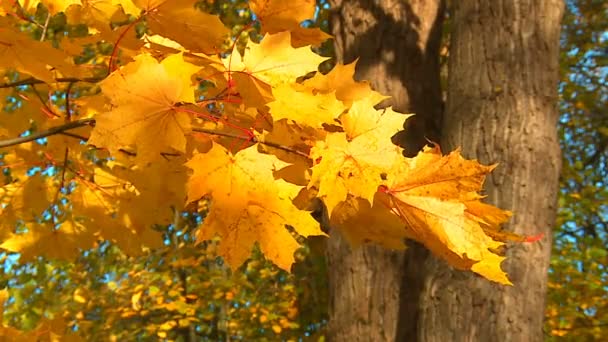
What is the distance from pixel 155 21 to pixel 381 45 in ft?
5.95

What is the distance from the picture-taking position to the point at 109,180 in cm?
138

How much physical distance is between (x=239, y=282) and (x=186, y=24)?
405cm

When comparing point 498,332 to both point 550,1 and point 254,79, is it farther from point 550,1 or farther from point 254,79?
point 254,79

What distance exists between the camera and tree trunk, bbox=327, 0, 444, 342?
246 centimetres

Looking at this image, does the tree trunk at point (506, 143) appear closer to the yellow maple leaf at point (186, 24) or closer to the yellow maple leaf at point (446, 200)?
the yellow maple leaf at point (446, 200)

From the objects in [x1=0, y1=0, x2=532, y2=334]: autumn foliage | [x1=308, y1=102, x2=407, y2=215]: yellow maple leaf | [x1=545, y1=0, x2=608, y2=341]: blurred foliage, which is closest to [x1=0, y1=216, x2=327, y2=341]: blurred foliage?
[x1=545, y1=0, x2=608, y2=341]: blurred foliage

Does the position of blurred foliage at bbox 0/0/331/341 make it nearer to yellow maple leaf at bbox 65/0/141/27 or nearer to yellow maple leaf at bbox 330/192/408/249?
yellow maple leaf at bbox 65/0/141/27

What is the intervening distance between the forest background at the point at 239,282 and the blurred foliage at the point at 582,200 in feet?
0.05

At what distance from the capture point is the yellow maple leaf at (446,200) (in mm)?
839

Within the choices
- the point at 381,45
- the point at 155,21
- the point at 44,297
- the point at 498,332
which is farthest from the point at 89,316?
the point at 155,21

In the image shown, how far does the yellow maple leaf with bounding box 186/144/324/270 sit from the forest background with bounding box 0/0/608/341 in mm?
2862

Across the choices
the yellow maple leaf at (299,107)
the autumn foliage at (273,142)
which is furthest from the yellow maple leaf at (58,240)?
the yellow maple leaf at (299,107)

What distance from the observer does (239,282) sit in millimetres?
4828

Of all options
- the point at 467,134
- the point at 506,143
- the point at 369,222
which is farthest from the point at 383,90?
the point at 369,222
